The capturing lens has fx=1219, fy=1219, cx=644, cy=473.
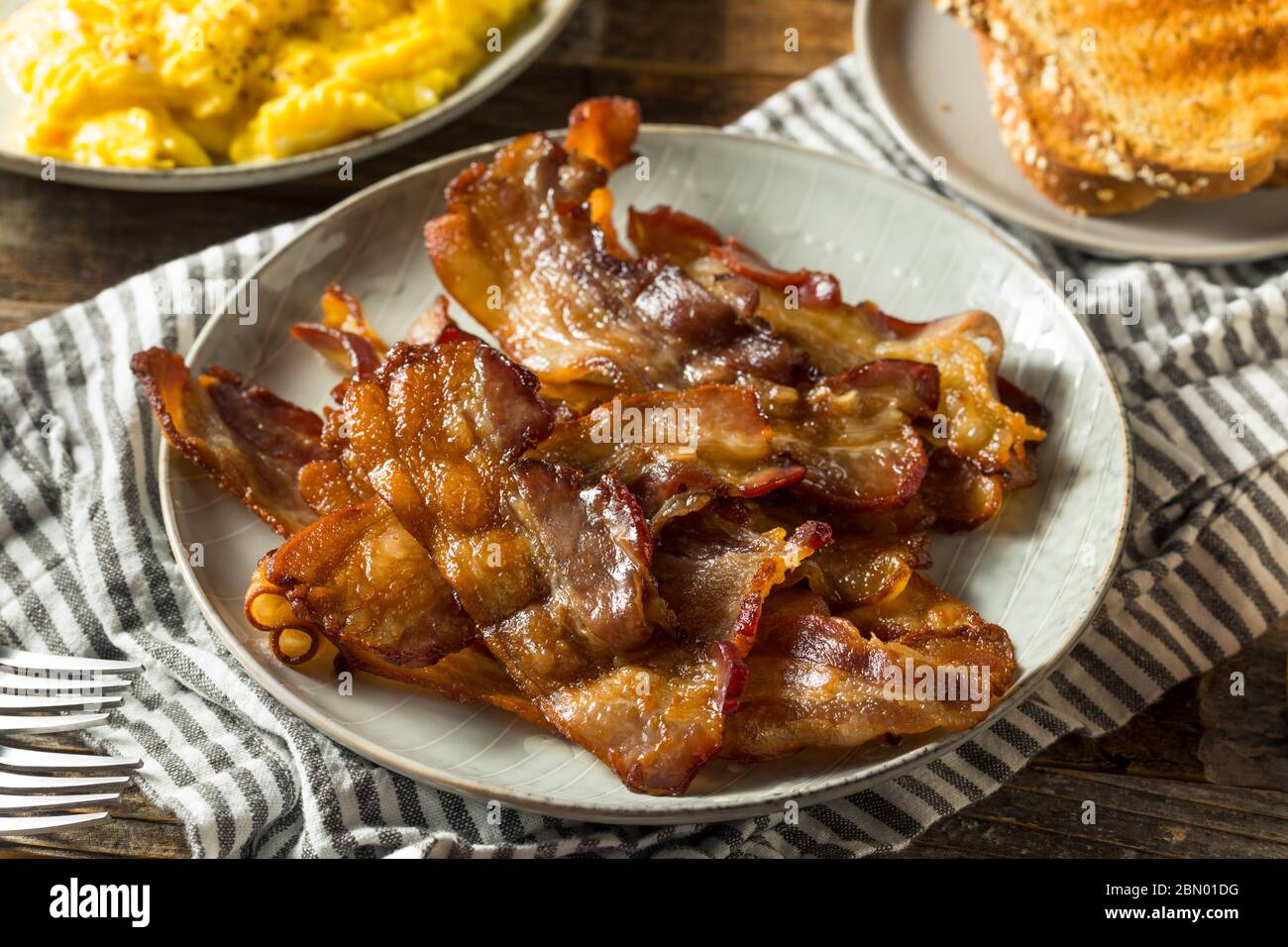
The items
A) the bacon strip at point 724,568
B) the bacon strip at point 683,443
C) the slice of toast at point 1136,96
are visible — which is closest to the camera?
the bacon strip at point 724,568

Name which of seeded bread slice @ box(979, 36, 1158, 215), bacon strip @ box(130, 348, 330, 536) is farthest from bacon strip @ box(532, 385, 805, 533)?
seeded bread slice @ box(979, 36, 1158, 215)

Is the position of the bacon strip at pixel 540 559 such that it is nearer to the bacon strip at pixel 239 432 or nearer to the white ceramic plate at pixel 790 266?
the white ceramic plate at pixel 790 266

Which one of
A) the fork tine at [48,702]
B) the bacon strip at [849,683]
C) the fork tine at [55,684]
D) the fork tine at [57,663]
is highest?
the bacon strip at [849,683]

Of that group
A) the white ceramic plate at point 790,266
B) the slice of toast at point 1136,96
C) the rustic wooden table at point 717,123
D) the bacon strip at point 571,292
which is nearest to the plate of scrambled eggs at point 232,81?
the rustic wooden table at point 717,123

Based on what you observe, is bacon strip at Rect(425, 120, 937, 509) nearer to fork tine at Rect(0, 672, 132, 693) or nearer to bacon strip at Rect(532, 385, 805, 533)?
bacon strip at Rect(532, 385, 805, 533)

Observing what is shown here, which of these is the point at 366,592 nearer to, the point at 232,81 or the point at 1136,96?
the point at 232,81

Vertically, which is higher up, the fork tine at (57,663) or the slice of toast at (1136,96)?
the slice of toast at (1136,96)
